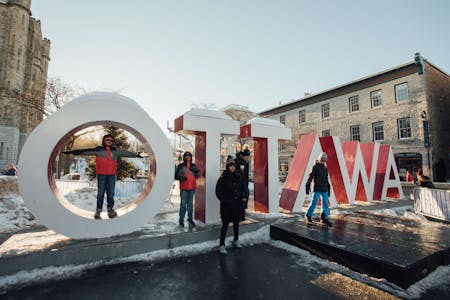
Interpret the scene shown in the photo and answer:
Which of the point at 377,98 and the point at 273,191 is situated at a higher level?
the point at 377,98

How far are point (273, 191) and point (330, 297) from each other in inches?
156

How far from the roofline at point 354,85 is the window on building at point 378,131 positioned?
12.1 ft

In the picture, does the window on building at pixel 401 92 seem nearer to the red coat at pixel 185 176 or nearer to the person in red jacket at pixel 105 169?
the red coat at pixel 185 176

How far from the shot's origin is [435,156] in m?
18.0

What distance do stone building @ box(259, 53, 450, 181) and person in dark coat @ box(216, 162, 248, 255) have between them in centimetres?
1931

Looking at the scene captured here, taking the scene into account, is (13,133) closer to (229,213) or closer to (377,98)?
(229,213)

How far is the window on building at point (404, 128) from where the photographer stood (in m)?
18.6

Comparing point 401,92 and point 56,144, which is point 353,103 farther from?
point 56,144

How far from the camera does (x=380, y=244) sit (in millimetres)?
4176

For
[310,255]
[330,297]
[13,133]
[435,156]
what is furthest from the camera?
[13,133]

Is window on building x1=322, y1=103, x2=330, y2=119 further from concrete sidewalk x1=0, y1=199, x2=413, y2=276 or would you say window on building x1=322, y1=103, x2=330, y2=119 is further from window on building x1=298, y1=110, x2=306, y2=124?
concrete sidewalk x1=0, y1=199, x2=413, y2=276

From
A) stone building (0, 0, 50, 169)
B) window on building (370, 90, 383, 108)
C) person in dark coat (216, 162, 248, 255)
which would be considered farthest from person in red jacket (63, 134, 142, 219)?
stone building (0, 0, 50, 169)

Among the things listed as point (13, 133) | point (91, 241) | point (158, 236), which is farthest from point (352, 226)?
point (13, 133)

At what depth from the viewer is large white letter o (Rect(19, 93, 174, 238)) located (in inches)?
151
